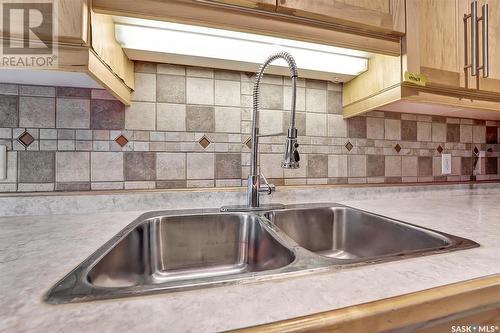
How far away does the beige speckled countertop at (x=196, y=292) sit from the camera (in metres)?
0.26

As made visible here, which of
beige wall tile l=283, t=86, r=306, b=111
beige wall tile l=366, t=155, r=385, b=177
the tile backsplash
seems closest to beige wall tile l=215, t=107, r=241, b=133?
the tile backsplash

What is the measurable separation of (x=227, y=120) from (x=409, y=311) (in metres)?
0.87

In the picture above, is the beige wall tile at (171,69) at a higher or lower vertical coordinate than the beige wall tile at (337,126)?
higher

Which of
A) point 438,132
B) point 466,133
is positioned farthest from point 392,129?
point 466,133

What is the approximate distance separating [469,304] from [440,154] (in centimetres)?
128

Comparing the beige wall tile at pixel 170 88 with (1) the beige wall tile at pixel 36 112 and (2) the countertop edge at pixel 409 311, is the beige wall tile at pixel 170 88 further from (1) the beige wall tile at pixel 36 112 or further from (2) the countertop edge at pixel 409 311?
(2) the countertop edge at pixel 409 311

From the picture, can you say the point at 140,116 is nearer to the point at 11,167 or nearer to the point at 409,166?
the point at 11,167

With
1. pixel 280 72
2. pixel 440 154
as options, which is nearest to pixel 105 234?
pixel 280 72

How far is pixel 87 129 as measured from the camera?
2.84 ft

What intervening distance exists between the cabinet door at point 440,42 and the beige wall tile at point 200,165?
90 centimetres

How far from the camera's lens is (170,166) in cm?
95

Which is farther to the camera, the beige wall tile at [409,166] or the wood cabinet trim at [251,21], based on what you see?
the beige wall tile at [409,166]

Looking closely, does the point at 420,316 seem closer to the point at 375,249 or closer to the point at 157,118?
the point at 375,249

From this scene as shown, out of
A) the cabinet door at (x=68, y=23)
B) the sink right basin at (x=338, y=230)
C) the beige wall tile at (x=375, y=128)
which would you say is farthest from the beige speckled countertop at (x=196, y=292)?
the beige wall tile at (x=375, y=128)
